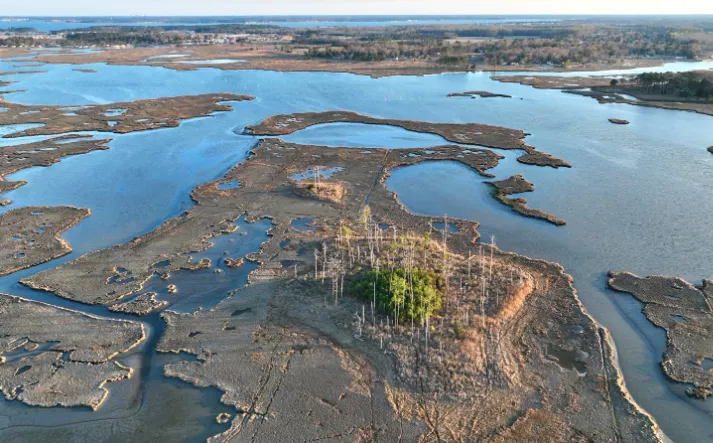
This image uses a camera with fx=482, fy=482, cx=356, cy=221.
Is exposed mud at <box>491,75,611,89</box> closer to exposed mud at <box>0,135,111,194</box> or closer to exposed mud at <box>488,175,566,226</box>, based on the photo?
exposed mud at <box>488,175,566,226</box>

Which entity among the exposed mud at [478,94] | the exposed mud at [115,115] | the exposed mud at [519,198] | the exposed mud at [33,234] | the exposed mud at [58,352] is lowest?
the exposed mud at [58,352]

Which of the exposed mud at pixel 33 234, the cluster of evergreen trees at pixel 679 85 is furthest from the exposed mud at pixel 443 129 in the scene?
the cluster of evergreen trees at pixel 679 85

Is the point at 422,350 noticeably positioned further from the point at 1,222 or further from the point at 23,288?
the point at 1,222

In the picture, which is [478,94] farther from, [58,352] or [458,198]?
[58,352]

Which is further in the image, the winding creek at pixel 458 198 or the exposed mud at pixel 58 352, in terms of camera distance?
the exposed mud at pixel 58 352

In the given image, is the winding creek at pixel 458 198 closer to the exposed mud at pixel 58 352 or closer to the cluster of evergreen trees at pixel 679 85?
the exposed mud at pixel 58 352

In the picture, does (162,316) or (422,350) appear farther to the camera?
(162,316)

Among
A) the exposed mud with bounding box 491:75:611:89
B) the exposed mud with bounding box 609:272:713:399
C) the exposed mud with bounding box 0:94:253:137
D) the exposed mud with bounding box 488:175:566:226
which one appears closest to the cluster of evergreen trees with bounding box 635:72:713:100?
the exposed mud with bounding box 491:75:611:89

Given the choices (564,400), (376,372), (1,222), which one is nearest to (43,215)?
(1,222)
